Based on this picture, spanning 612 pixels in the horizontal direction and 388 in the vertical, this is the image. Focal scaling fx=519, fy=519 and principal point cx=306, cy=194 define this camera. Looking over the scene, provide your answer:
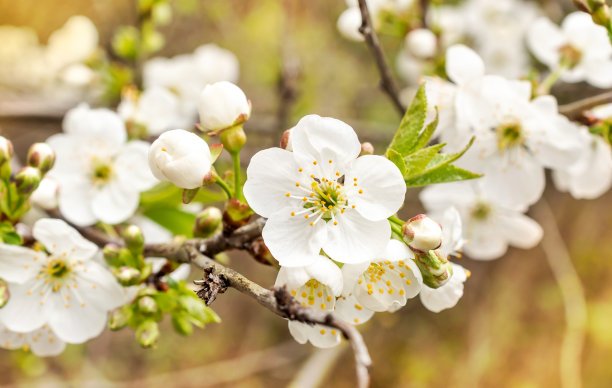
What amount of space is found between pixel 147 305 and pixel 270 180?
0.99ft

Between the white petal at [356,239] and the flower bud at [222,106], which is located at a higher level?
the flower bud at [222,106]

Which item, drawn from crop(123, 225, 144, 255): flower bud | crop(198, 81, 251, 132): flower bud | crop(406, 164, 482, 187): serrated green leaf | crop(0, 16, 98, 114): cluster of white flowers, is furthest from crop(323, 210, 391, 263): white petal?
crop(0, 16, 98, 114): cluster of white flowers

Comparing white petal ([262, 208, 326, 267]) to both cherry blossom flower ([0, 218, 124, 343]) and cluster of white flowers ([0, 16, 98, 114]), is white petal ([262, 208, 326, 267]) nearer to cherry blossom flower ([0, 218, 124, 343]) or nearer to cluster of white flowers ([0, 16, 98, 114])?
cherry blossom flower ([0, 218, 124, 343])

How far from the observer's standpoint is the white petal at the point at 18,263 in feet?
2.63

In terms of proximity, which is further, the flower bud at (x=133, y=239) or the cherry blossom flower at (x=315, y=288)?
the flower bud at (x=133, y=239)

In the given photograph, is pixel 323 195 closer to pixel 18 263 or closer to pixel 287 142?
pixel 287 142

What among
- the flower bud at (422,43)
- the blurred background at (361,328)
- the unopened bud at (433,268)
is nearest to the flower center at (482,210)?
the flower bud at (422,43)

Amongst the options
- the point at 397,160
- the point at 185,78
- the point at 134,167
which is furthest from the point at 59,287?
the point at 185,78

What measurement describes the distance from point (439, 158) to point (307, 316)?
1.17 ft

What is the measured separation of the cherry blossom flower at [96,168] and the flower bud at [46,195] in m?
0.03

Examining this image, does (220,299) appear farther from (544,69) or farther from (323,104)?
(544,69)

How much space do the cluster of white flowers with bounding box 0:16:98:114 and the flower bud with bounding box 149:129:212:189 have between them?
3.46 ft

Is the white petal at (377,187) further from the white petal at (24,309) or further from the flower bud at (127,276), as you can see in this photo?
the white petal at (24,309)

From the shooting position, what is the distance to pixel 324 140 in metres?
0.71
